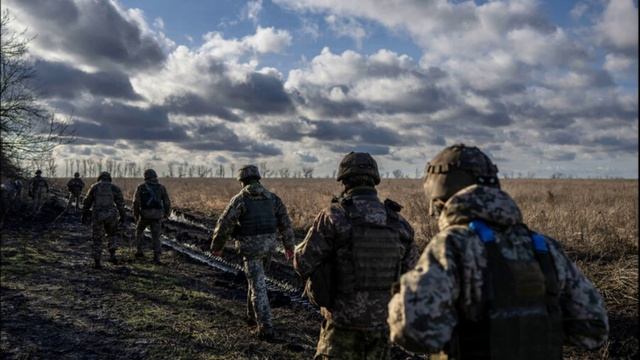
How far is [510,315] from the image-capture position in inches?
105

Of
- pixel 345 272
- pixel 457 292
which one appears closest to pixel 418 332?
pixel 457 292

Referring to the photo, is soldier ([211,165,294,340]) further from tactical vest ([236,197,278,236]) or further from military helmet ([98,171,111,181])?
military helmet ([98,171,111,181])

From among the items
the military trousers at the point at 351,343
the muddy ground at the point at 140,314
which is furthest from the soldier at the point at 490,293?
the muddy ground at the point at 140,314

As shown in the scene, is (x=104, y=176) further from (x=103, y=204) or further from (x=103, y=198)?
(x=103, y=204)

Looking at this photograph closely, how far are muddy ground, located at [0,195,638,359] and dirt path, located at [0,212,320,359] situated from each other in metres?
0.01

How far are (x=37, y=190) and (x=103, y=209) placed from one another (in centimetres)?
1289

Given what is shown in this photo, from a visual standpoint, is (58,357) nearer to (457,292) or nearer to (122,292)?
(122,292)

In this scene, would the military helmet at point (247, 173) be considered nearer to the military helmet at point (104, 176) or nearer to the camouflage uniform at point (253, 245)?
the camouflage uniform at point (253, 245)

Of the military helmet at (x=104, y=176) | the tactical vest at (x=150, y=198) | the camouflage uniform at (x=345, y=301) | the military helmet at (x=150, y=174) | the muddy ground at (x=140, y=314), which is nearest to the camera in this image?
the camouflage uniform at (x=345, y=301)

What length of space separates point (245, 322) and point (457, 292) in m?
5.77

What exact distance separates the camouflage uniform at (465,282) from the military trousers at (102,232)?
10.8 metres

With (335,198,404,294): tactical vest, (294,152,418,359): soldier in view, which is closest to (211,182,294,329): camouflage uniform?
(294,152,418,359): soldier

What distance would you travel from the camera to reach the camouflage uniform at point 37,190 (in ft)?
73.0

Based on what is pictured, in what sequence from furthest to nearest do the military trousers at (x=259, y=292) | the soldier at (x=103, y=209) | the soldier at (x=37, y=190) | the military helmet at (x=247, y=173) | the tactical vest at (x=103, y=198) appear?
the soldier at (x=37, y=190) → the tactical vest at (x=103, y=198) → the soldier at (x=103, y=209) → the military helmet at (x=247, y=173) → the military trousers at (x=259, y=292)
